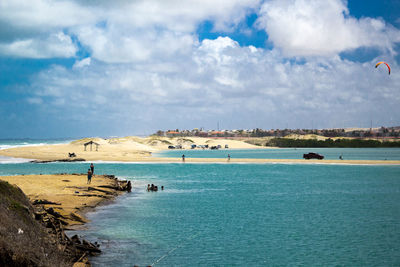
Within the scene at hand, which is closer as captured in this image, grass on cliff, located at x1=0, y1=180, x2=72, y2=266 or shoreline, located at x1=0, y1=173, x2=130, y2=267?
grass on cliff, located at x1=0, y1=180, x2=72, y2=266

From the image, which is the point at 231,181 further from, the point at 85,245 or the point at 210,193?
the point at 85,245

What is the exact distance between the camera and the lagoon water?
731 inches

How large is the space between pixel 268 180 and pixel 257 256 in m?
36.5

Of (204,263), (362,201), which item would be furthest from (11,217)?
(362,201)

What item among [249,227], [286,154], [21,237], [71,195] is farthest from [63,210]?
[286,154]

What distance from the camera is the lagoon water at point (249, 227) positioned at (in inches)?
731

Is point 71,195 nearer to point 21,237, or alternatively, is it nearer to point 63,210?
point 63,210

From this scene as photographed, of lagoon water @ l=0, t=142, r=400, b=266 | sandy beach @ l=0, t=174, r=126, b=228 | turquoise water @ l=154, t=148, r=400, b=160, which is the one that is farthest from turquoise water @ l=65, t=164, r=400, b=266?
turquoise water @ l=154, t=148, r=400, b=160

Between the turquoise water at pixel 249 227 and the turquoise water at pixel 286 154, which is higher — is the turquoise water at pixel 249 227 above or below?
below

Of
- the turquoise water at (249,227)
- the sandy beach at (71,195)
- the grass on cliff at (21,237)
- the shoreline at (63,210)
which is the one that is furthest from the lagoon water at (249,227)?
the grass on cliff at (21,237)

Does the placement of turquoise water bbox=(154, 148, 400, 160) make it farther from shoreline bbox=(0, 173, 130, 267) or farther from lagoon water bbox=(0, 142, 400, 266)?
shoreline bbox=(0, 173, 130, 267)

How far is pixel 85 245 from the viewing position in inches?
693

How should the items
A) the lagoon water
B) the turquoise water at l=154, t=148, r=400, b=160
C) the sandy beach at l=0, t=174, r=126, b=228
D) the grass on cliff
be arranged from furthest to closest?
the turquoise water at l=154, t=148, r=400, b=160, the sandy beach at l=0, t=174, r=126, b=228, the lagoon water, the grass on cliff

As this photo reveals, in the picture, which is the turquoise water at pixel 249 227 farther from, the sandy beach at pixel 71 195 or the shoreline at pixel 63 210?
the sandy beach at pixel 71 195
